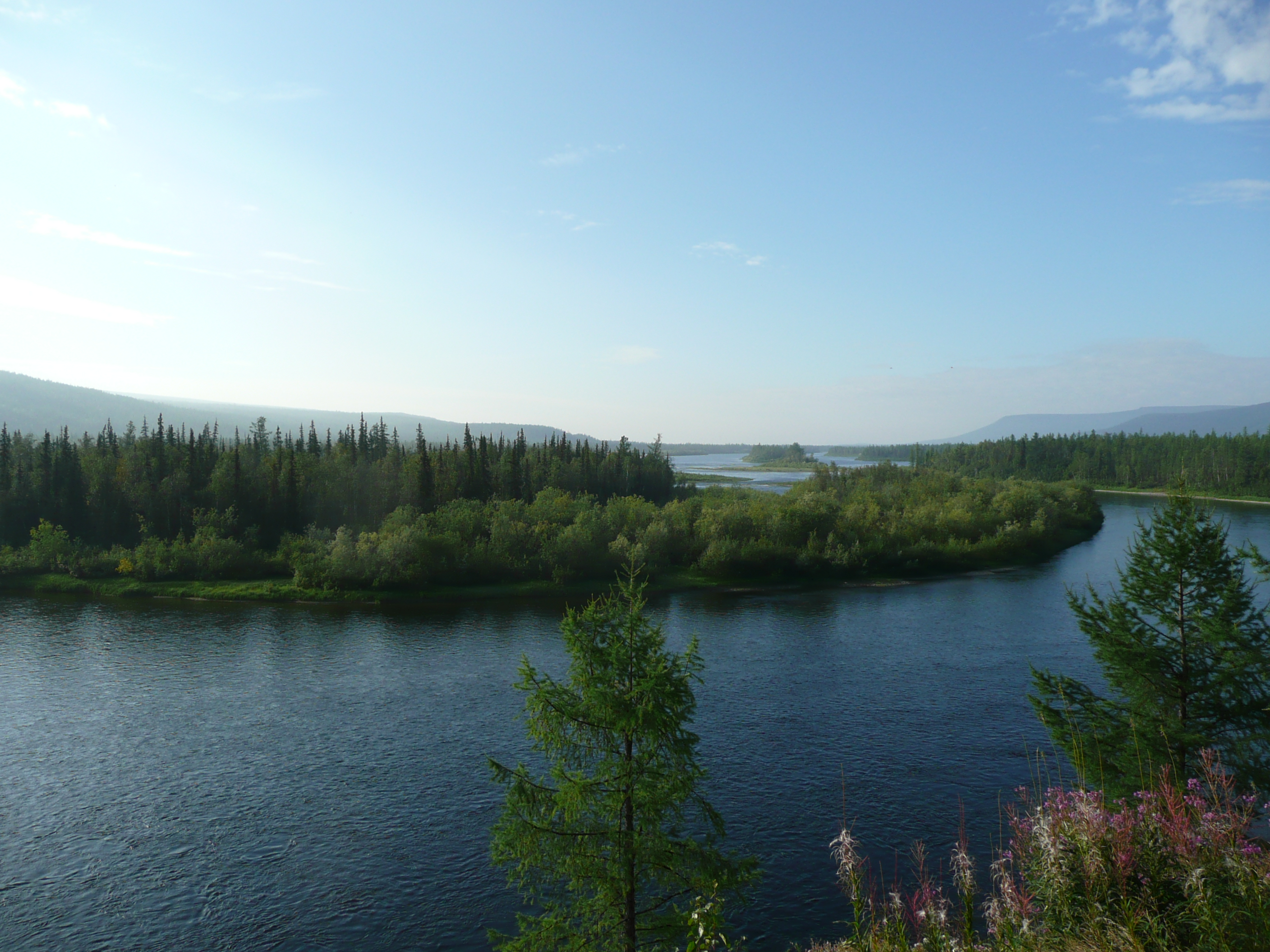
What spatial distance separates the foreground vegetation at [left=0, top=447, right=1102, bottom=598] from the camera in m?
87.5

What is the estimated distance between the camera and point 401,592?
275 feet

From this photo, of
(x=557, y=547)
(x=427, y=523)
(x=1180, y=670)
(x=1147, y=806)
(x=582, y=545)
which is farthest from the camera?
(x=427, y=523)

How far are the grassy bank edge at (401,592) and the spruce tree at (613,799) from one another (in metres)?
65.5

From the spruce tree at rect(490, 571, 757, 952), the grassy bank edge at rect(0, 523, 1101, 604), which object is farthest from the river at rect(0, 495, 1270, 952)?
the grassy bank edge at rect(0, 523, 1101, 604)

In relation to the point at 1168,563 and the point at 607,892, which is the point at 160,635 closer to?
the point at 607,892

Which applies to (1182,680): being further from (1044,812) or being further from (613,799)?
(613,799)

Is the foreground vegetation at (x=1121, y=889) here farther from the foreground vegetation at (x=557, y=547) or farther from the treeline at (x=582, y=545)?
the foreground vegetation at (x=557, y=547)

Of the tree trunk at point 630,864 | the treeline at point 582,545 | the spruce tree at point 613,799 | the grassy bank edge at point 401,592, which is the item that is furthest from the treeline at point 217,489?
the tree trunk at point 630,864

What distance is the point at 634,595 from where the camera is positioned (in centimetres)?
2133

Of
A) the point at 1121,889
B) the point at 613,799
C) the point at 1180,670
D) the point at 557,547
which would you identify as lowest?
the point at 557,547

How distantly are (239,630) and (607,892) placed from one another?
61.1 m

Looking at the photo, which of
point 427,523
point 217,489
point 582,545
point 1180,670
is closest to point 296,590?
point 427,523

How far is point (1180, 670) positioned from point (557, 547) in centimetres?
7283

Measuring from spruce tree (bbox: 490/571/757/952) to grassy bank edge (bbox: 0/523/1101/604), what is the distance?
6547 cm
